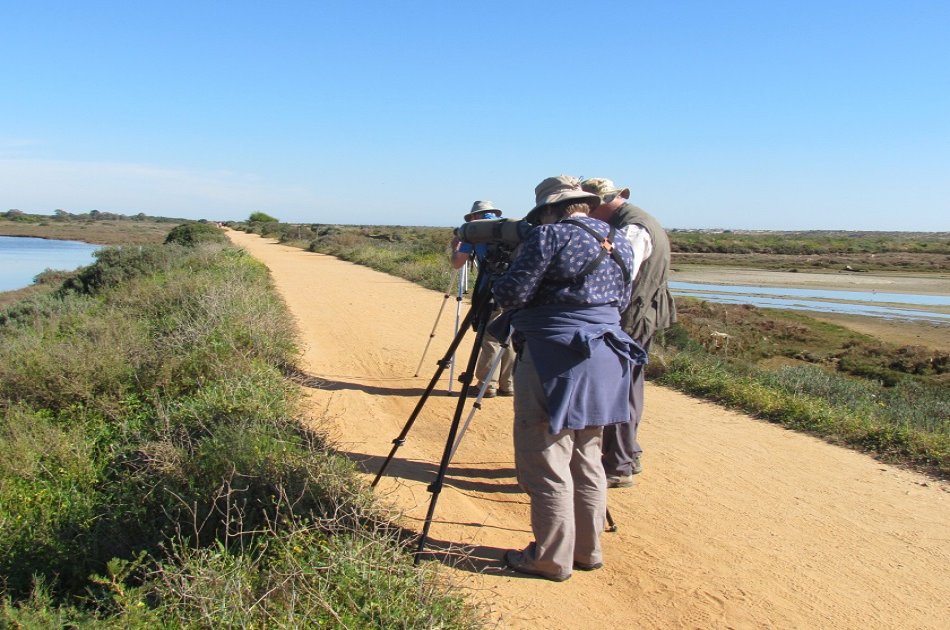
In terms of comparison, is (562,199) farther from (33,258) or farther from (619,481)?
(33,258)

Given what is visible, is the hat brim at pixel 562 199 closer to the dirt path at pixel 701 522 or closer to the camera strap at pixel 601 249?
the camera strap at pixel 601 249

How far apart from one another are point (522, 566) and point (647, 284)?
1963 millimetres

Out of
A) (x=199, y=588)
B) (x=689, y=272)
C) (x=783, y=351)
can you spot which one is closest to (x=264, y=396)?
(x=199, y=588)

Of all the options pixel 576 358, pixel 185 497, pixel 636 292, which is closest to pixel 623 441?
pixel 636 292

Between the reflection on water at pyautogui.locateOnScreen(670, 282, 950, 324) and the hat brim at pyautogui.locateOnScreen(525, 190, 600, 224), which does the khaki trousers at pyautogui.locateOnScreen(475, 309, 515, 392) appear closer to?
the hat brim at pyautogui.locateOnScreen(525, 190, 600, 224)

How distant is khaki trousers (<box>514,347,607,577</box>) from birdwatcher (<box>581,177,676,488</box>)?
111 centimetres

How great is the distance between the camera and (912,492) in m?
5.34

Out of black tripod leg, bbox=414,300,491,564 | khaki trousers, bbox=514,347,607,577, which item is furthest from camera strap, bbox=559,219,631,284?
black tripod leg, bbox=414,300,491,564

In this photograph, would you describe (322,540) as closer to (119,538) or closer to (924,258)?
(119,538)

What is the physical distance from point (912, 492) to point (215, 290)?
7.95 m

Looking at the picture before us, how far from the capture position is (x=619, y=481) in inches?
203

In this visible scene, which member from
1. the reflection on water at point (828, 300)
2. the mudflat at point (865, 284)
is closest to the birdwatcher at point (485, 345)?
the mudflat at point (865, 284)

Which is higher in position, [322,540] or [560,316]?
[560,316]

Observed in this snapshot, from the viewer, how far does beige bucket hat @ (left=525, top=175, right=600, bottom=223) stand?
355 cm
